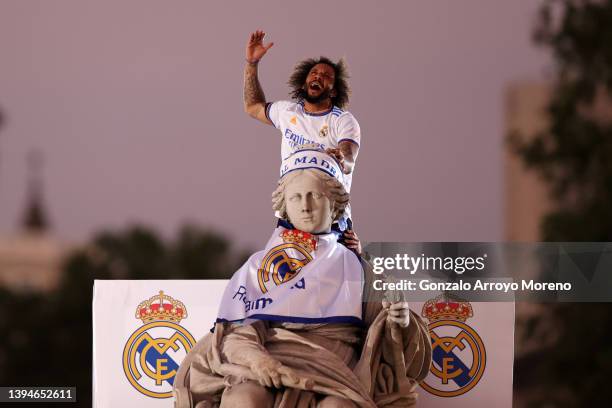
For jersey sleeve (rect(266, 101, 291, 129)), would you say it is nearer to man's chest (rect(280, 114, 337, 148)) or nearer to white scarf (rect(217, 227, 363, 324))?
man's chest (rect(280, 114, 337, 148))

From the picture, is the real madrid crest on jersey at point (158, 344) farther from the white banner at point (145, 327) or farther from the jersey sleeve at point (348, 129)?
the jersey sleeve at point (348, 129)

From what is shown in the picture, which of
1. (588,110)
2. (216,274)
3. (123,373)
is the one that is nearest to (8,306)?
(216,274)

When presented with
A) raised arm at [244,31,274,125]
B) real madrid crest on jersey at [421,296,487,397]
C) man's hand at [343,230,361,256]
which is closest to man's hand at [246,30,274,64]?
raised arm at [244,31,274,125]

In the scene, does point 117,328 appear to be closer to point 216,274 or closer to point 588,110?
point 588,110

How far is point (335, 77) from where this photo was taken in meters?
8.58

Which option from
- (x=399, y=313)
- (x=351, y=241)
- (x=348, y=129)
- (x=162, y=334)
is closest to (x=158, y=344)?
(x=162, y=334)

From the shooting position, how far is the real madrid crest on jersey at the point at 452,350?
8531mm

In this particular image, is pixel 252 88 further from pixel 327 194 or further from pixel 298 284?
pixel 298 284

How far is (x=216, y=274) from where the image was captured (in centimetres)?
2238

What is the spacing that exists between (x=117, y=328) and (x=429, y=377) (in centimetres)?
204

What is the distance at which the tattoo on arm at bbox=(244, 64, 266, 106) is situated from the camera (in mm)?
8859

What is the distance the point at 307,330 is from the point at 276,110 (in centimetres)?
175

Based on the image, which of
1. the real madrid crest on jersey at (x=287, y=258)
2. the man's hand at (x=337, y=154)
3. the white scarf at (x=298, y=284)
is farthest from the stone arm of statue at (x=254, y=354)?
the man's hand at (x=337, y=154)

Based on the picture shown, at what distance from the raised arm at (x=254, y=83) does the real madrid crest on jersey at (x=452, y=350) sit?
5.54 feet
